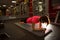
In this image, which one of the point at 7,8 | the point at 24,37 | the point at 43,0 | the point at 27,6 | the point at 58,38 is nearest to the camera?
the point at 24,37

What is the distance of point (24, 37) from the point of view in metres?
0.69

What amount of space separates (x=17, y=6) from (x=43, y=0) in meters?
0.56

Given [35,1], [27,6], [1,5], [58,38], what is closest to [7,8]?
[1,5]

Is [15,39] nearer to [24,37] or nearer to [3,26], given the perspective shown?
[24,37]

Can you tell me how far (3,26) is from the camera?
0.88 m

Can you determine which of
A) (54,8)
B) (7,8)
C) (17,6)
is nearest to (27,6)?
→ (17,6)

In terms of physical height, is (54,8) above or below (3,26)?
below

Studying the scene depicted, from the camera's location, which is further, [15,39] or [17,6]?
[17,6]

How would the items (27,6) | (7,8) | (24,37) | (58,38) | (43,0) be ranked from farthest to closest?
(43,0), (27,6), (7,8), (58,38), (24,37)

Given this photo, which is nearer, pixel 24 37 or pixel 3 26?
pixel 24 37

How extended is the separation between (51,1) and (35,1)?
30 cm

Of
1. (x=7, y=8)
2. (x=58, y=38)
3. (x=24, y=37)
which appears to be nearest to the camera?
(x=24, y=37)

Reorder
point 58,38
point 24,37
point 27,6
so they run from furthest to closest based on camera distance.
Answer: point 27,6, point 58,38, point 24,37

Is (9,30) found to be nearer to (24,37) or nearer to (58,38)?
(24,37)
